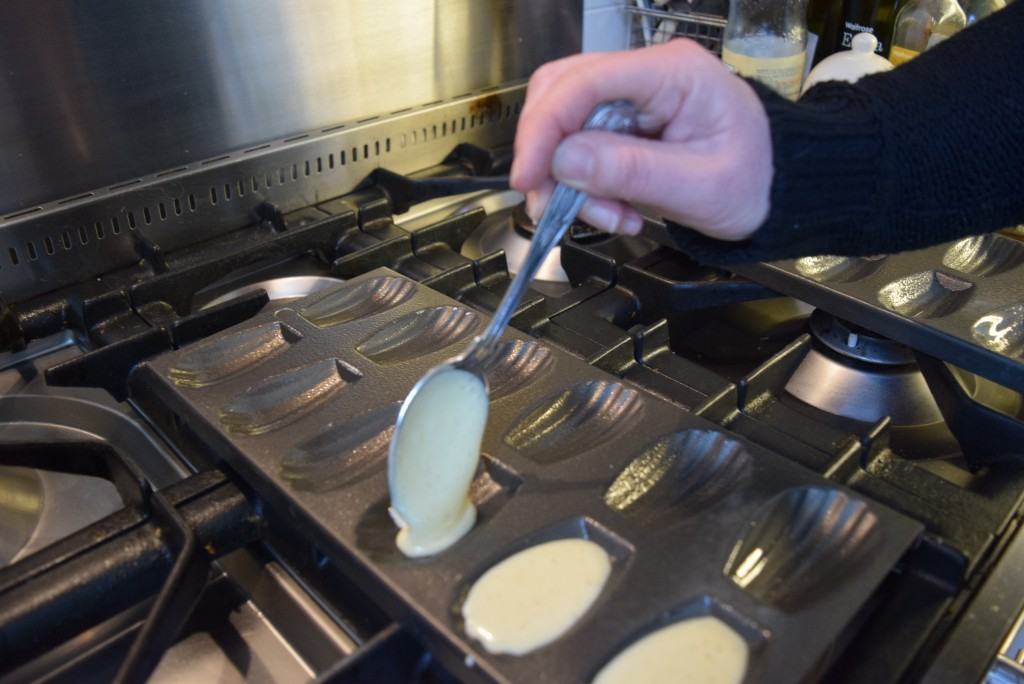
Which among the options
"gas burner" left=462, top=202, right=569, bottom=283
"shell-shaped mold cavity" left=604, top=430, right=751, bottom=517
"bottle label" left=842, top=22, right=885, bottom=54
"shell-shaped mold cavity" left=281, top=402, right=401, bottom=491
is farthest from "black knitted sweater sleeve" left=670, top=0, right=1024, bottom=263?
"bottle label" left=842, top=22, right=885, bottom=54

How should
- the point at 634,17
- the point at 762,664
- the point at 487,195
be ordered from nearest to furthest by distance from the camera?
the point at 762,664
the point at 487,195
the point at 634,17

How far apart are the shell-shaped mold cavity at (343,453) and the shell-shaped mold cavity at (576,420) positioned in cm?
9

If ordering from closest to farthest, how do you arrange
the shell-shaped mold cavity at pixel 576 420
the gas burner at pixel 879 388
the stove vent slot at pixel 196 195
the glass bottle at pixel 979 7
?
the shell-shaped mold cavity at pixel 576 420 < the gas burner at pixel 879 388 < the stove vent slot at pixel 196 195 < the glass bottle at pixel 979 7

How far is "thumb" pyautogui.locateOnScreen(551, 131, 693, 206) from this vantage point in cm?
50

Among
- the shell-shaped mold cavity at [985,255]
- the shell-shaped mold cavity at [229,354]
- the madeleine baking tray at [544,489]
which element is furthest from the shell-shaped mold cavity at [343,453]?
the shell-shaped mold cavity at [985,255]

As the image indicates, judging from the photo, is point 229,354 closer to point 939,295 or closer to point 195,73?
point 195,73

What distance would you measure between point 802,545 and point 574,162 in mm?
276

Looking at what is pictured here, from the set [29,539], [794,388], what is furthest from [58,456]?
[794,388]

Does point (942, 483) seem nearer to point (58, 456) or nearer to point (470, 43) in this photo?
point (58, 456)

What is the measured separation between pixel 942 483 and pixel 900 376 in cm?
20

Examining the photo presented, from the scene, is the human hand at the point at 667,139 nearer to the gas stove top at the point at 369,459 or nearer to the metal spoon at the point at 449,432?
the metal spoon at the point at 449,432

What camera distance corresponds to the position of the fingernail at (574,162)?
19.8 inches

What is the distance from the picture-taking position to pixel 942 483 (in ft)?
1.93

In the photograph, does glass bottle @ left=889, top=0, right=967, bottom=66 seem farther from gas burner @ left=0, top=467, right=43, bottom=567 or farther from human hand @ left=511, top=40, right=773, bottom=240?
gas burner @ left=0, top=467, right=43, bottom=567
